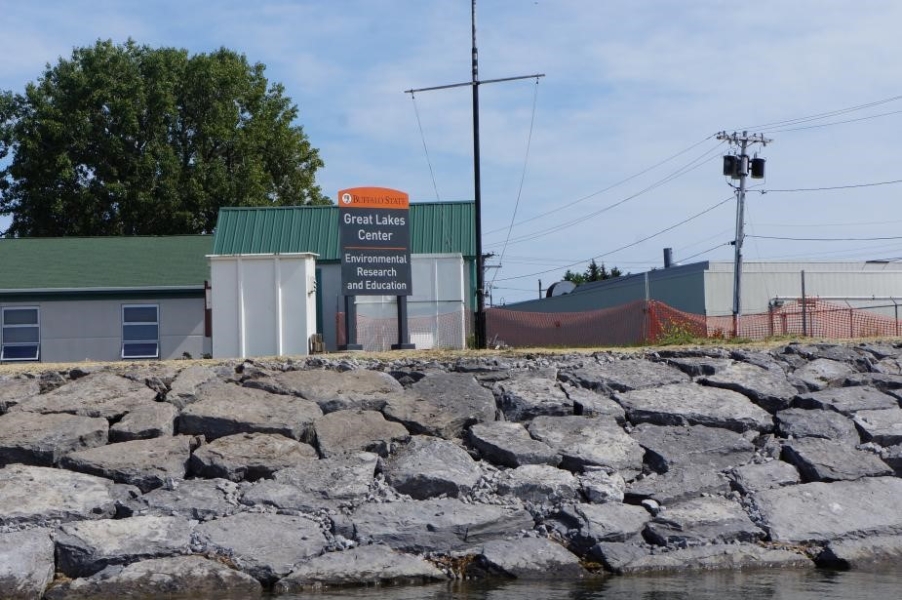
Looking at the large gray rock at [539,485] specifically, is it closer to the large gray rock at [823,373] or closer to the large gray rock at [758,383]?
the large gray rock at [758,383]

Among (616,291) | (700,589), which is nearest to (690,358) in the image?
(700,589)

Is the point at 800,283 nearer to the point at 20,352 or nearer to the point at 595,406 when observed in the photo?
the point at 20,352

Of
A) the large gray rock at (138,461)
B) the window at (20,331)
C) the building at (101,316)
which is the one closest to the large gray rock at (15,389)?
the large gray rock at (138,461)

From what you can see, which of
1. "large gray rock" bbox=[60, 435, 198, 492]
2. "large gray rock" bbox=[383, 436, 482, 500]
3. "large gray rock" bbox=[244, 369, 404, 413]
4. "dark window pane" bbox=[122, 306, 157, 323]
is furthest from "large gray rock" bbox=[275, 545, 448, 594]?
"dark window pane" bbox=[122, 306, 157, 323]

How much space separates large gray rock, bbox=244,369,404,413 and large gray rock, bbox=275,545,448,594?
2.85 meters

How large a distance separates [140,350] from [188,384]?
15.5 m

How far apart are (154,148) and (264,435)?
35807 millimetres

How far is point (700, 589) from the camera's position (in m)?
9.88

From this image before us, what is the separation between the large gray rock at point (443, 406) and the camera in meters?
12.7

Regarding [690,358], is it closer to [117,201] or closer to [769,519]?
[769,519]

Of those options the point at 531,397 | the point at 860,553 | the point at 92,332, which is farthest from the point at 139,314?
the point at 860,553

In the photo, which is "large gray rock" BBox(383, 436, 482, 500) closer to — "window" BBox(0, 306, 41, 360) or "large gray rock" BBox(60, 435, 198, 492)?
"large gray rock" BBox(60, 435, 198, 492)

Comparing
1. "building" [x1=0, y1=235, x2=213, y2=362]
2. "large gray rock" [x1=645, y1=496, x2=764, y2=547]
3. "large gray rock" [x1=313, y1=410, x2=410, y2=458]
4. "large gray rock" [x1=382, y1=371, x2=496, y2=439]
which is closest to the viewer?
"large gray rock" [x1=645, y1=496, x2=764, y2=547]

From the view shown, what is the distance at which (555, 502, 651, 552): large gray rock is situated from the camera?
1083 cm
